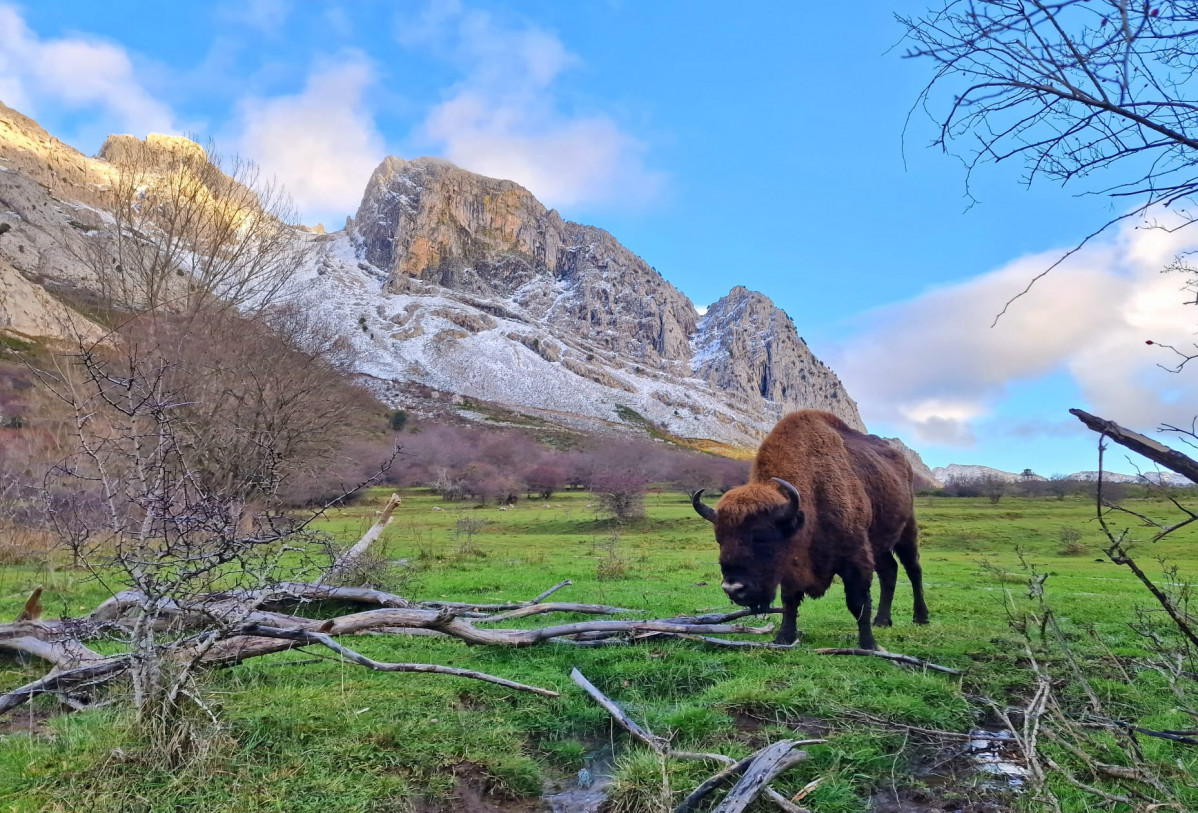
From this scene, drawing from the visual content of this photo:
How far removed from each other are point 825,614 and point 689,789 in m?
8.75

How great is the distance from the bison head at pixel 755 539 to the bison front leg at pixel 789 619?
586 millimetres

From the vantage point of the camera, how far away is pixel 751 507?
25.1 feet

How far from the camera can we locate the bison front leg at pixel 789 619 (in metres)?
8.16

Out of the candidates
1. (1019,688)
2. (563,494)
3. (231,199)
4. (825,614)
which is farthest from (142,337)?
(563,494)

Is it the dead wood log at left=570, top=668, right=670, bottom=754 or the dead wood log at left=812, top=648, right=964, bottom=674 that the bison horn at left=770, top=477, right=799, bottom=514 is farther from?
the dead wood log at left=570, top=668, right=670, bottom=754

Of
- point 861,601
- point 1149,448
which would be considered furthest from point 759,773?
point 861,601

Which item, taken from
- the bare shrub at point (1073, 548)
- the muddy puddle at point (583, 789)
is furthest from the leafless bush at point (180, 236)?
the bare shrub at point (1073, 548)

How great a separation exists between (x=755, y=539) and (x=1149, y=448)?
514 cm

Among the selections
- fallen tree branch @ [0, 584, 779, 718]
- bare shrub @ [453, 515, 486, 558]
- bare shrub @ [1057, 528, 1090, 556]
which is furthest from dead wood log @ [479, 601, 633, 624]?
bare shrub @ [1057, 528, 1090, 556]

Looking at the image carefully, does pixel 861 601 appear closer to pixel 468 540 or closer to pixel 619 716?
pixel 619 716

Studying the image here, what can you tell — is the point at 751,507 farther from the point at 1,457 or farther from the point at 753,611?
the point at 1,457

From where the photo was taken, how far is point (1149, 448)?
9.13ft

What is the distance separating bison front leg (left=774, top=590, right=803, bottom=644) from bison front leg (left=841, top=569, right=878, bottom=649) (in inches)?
26.6

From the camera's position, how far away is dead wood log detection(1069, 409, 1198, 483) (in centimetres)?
273
